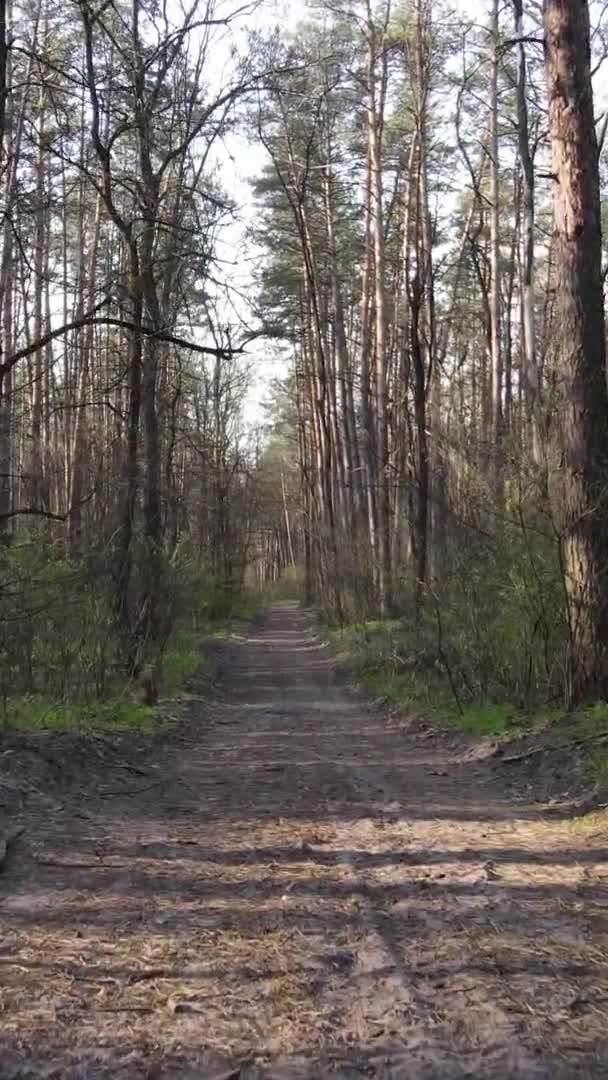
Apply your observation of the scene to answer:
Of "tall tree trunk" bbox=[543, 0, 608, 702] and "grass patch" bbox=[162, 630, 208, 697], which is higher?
"tall tree trunk" bbox=[543, 0, 608, 702]

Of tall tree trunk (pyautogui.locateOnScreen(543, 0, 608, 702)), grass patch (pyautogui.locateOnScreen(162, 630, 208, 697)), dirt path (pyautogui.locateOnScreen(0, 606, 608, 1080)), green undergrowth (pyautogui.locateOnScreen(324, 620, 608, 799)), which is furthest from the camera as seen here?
grass patch (pyautogui.locateOnScreen(162, 630, 208, 697))

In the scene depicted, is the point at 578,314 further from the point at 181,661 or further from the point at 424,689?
the point at 181,661

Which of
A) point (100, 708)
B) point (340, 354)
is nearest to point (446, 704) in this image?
point (100, 708)

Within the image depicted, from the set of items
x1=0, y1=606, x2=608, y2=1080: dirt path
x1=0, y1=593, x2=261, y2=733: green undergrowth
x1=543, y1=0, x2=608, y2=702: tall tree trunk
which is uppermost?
x1=543, y1=0, x2=608, y2=702: tall tree trunk

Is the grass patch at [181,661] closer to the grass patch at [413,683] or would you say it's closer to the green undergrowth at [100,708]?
the green undergrowth at [100,708]

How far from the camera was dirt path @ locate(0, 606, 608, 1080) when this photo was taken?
2.96m

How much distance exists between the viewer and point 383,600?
21344mm

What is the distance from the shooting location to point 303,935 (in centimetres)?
395

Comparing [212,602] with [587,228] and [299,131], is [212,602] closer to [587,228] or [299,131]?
[299,131]

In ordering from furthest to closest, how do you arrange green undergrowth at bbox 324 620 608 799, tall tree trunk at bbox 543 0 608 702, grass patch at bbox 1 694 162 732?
grass patch at bbox 1 694 162 732 < tall tree trunk at bbox 543 0 608 702 < green undergrowth at bbox 324 620 608 799

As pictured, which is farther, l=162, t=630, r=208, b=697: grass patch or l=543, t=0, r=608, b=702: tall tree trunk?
l=162, t=630, r=208, b=697: grass patch

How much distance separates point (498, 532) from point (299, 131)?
18.7 meters

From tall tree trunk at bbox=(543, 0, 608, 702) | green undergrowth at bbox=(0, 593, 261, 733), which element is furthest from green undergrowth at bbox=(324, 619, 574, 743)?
green undergrowth at bbox=(0, 593, 261, 733)

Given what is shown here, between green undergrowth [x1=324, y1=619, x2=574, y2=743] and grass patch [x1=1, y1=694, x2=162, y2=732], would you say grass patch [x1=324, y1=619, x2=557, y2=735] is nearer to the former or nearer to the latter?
green undergrowth [x1=324, y1=619, x2=574, y2=743]
